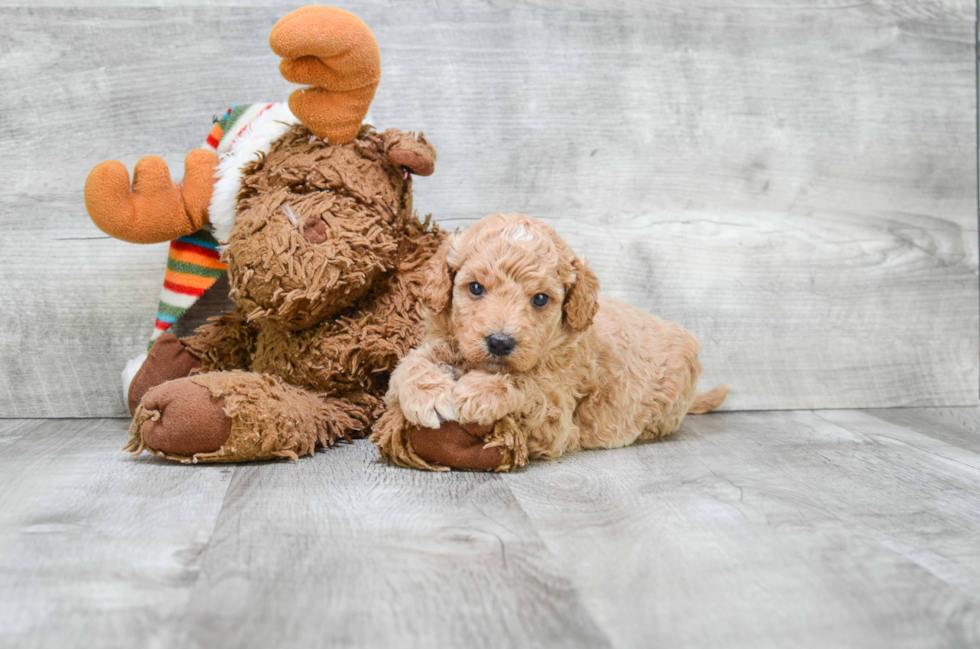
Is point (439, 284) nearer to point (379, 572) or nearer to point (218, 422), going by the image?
point (218, 422)

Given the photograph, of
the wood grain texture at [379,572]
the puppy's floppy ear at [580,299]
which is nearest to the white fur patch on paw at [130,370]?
the wood grain texture at [379,572]

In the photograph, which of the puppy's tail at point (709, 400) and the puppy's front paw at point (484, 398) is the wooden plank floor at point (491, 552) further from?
the puppy's tail at point (709, 400)

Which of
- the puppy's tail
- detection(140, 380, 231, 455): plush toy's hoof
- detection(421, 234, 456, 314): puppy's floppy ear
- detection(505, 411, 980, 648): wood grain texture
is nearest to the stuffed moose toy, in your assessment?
detection(140, 380, 231, 455): plush toy's hoof

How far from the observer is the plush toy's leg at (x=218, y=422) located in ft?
3.92

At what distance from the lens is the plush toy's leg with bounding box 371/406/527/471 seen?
1.20 metres

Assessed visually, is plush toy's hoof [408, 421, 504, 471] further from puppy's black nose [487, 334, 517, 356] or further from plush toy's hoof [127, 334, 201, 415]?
plush toy's hoof [127, 334, 201, 415]

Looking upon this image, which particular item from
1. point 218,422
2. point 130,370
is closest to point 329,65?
point 218,422

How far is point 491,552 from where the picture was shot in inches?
35.9

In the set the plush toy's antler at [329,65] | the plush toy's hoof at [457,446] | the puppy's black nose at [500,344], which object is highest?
the plush toy's antler at [329,65]

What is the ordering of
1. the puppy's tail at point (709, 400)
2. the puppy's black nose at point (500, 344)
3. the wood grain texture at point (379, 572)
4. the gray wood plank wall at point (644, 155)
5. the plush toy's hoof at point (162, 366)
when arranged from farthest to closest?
the puppy's tail at point (709, 400) → the gray wood plank wall at point (644, 155) → the plush toy's hoof at point (162, 366) → the puppy's black nose at point (500, 344) → the wood grain texture at point (379, 572)

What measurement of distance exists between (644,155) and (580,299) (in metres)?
0.67

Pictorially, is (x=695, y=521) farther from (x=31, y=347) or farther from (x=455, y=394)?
(x=31, y=347)

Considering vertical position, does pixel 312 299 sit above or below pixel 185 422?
above

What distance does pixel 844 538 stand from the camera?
99 cm
